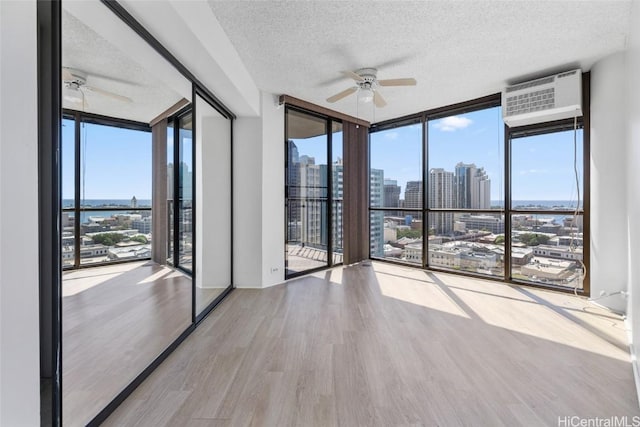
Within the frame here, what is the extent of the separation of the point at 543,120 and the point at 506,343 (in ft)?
9.99

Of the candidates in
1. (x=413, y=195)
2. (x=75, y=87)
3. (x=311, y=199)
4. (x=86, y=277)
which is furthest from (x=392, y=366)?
(x=413, y=195)

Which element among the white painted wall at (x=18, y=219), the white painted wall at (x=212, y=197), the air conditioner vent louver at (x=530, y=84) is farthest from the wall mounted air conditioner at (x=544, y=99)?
the white painted wall at (x=18, y=219)

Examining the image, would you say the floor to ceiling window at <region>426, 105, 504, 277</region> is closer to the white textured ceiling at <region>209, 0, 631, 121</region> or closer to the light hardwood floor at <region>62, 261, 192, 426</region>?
the white textured ceiling at <region>209, 0, 631, 121</region>

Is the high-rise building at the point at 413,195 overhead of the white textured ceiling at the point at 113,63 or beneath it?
beneath

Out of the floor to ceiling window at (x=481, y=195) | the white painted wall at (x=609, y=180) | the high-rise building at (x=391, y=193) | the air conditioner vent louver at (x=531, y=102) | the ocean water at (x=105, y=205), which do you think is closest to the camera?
the ocean water at (x=105, y=205)

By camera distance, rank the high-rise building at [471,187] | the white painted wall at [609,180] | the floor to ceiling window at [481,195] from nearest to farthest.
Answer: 1. the white painted wall at [609,180]
2. the floor to ceiling window at [481,195]
3. the high-rise building at [471,187]

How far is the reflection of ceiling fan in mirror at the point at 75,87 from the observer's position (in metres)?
1.44

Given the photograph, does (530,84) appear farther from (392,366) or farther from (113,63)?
(113,63)

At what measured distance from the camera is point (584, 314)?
3141 mm

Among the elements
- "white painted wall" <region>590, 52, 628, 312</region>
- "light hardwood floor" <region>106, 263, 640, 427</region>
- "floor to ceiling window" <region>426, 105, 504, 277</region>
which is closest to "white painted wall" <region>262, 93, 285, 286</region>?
"light hardwood floor" <region>106, 263, 640, 427</region>

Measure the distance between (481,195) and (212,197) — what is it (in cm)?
400

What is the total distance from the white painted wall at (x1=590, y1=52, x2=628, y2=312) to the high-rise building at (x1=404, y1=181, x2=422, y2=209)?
2.34 meters

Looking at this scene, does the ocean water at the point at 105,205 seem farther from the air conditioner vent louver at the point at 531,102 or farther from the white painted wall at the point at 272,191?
the air conditioner vent louver at the point at 531,102

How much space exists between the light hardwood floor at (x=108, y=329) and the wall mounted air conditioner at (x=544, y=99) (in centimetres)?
449
